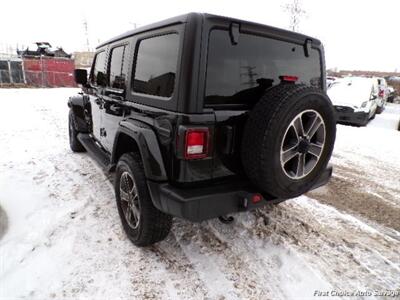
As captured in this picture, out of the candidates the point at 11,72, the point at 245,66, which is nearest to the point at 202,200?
the point at 245,66

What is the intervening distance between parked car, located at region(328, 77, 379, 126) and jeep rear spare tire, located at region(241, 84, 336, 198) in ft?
23.3

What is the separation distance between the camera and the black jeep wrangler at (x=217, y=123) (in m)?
2.14

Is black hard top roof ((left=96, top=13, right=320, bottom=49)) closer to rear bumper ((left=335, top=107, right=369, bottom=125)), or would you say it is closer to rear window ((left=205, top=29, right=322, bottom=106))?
rear window ((left=205, top=29, right=322, bottom=106))

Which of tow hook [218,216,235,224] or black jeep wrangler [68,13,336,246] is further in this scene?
tow hook [218,216,235,224]

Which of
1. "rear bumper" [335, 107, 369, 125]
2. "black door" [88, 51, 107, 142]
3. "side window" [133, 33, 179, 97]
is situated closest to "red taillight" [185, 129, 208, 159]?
"side window" [133, 33, 179, 97]


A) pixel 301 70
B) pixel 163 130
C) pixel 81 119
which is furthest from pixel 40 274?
pixel 81 119

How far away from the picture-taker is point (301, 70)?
2.84 m

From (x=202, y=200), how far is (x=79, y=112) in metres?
3.86

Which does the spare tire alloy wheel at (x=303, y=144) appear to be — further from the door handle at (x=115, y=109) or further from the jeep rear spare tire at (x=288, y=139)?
the door handle at (x=115, y=109)

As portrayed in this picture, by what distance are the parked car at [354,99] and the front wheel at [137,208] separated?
7.73 meters

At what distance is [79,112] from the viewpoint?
523 cm

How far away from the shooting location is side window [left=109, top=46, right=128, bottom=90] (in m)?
3.15

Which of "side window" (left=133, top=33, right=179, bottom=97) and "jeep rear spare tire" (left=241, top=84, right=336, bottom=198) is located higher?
"side window" (left=133, top=33, right=179, bottom=97)

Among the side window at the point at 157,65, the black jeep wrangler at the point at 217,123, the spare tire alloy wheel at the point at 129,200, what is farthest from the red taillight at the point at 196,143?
the spare tire alloy wheel at the point at 129,200
